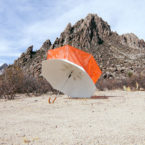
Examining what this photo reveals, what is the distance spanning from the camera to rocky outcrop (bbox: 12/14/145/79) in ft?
146

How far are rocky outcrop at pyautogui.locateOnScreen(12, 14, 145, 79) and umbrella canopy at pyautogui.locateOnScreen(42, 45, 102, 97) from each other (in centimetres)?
3247

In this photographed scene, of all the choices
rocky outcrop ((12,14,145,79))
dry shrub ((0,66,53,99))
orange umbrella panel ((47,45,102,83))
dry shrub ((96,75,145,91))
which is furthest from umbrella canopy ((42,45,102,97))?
rocky outcrop ((12,14,145,79))

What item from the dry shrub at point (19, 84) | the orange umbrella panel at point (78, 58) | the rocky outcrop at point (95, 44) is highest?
the rocky outcrop at point (95, 44)

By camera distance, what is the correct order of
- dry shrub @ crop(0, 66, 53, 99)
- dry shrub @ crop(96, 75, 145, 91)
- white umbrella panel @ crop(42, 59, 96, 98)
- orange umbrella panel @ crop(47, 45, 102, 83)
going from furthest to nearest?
1. dry shrub @ crop(96, 75, 145, 91)
2. dry shrub @ crop(0, 66, 53, 99)
3. white umbrella panel @ crop(42, 59, 96, 98)
4. orange umbrella panel @ crop(47, 45, 102, 83)

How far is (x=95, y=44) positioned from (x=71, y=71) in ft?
155

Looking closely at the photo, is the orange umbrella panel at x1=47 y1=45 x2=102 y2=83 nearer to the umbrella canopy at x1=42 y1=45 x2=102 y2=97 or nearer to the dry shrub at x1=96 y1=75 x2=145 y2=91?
the umbrella canopy at x1=42 y1=45 x2=102 y2=97

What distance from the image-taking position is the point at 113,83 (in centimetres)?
1664

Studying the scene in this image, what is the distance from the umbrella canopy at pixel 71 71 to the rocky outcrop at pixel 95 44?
32471 millimetres

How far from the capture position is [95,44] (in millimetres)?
54188

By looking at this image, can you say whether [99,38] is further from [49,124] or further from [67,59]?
[49,124]

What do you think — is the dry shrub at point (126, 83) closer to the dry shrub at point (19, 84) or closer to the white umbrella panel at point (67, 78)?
the dry shrub at point (19, 84)

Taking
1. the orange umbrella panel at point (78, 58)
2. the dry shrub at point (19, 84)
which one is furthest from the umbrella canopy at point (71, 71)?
the dry shrub at point (19, 84)

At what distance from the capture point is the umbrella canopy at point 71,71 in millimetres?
7449

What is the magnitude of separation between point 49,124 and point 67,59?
3977 millimetres
